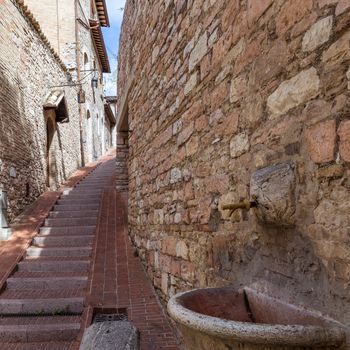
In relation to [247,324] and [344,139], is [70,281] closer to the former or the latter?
[247,324]

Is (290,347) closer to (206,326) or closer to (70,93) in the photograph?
(206,326)

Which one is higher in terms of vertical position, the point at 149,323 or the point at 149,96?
the point at 149,96

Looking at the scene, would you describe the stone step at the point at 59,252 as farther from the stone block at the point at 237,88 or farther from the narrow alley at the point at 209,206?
the stone block at the point at 237,88

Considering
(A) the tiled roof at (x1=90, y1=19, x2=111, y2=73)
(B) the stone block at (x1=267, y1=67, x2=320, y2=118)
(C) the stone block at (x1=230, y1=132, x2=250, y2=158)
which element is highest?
(A) the tiled roof at (x1=90, y1=19, x2=111, y2=73)

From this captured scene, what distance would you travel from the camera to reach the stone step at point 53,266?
18.7ft

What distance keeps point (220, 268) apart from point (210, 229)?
0.31 metres

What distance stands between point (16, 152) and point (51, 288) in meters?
3.78

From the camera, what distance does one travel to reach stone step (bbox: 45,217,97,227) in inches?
298

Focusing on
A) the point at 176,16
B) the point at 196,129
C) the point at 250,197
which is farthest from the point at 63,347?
the point at 176,16

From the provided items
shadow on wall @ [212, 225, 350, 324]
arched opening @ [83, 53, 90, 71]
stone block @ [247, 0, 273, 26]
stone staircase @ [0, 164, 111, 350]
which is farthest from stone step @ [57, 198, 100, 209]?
arched opening @ [83, 53, 90, 71]

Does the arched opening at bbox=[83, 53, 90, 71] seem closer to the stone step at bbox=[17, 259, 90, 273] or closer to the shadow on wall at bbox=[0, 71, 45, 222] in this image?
the shadow on wall at bbox=[0, 71, 45, 222]

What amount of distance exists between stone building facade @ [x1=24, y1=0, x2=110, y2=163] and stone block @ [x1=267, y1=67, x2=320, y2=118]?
11.8 m

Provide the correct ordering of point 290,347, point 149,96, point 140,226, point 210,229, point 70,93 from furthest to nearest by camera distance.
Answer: point 70,93 < point 140,226 < point 149,96 < point 210,229 < point 290,347

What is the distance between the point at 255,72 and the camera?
2.05m
